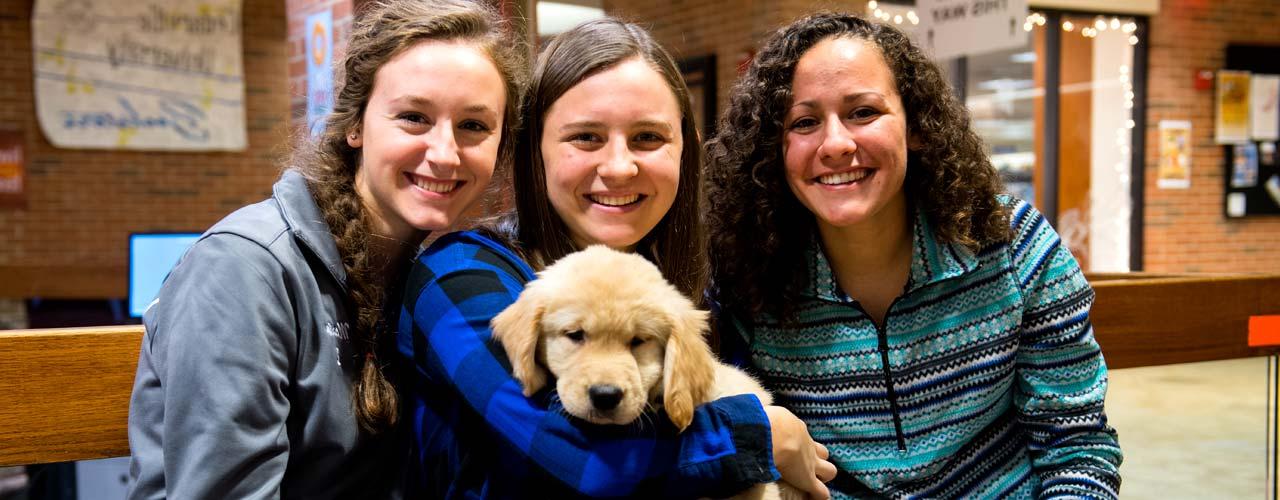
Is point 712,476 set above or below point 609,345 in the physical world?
below

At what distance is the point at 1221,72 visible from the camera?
11516 millimetres

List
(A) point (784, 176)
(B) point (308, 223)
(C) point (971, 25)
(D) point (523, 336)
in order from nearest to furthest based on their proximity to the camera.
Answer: (D) point (523, 336) → (B) point (308, 223) → (A) point (784, 176) → (C) point (971, 25)

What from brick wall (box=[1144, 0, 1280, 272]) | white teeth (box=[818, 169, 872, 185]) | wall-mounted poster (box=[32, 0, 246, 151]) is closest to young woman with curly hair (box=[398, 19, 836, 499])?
white teeth (box=[818, 169, 872, 185])

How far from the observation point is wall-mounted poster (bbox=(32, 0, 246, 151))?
31.4ft

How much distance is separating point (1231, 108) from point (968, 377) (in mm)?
11409

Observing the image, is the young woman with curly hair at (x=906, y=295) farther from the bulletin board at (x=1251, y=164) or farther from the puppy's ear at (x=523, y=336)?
the bulletin board at (x=1251, y=164)

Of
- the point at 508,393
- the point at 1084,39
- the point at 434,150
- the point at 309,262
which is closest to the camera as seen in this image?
the point at 508,393

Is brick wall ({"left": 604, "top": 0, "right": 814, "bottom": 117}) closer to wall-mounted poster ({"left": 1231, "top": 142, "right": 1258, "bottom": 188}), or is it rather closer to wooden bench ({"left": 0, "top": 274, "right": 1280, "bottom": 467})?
wall-mounted poster ({"left": 1231, "top": 142, "right": 1258, "bottom": 188})

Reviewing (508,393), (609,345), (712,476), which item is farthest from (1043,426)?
(508,393)

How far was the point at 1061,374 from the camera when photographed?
86.2 inches

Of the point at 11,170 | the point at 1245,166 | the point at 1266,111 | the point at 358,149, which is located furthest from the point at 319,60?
the point at 1266,111

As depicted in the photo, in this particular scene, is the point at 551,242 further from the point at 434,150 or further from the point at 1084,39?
the point at 1084,39

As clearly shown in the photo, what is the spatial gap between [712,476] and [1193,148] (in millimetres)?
11825

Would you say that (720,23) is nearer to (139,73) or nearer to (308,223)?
(139,73)
